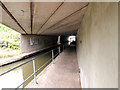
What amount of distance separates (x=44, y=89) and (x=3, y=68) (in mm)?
4020

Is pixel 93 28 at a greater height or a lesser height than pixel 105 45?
greater

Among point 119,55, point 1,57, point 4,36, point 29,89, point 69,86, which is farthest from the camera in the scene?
point 4,36

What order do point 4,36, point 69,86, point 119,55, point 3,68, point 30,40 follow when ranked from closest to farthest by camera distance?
point 119,55 < point 69,86 < point 3,68 < point 30,40 < point 4,36

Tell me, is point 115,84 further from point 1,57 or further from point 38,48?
point 38,48

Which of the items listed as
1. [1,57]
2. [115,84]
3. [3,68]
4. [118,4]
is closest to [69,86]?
[115,84]

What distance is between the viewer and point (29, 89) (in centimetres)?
189

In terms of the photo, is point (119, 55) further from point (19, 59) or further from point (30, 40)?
point (30, 40)

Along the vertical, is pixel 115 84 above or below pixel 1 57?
above

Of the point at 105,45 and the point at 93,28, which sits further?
the point at 93,28

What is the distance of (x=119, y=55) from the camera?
453 mm

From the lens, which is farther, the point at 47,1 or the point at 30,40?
the point at 30,40

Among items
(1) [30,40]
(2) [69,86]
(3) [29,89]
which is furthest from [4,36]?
(2) [69,86]

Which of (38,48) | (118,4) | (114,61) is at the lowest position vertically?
(38,48)

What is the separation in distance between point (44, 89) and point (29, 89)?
392 millimetres
